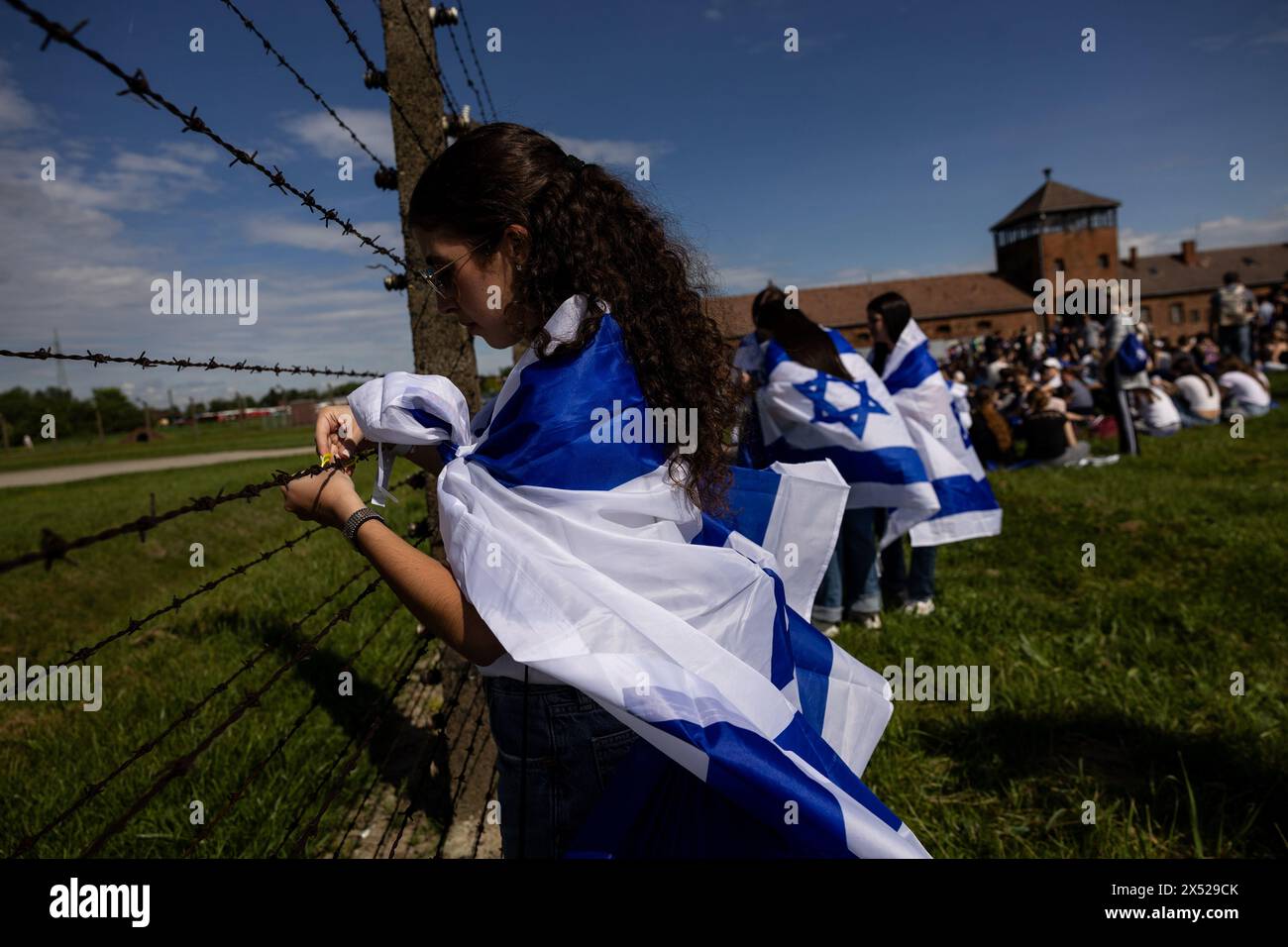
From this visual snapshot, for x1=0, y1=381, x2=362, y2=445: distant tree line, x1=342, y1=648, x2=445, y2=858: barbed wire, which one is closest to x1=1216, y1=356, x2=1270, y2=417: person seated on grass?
x1=342, y1=648, x2=445, y2=858: barbed wire

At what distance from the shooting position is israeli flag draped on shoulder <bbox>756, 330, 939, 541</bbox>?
465 centimetres

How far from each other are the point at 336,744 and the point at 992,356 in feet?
73.6

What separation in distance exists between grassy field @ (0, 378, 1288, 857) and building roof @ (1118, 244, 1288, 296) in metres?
73.0

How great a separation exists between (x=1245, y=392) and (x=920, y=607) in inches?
439

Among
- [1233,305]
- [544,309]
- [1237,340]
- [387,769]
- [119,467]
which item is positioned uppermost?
[1233,305]

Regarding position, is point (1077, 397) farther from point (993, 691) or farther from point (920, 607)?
point (993, 691)

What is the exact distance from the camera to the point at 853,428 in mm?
4660

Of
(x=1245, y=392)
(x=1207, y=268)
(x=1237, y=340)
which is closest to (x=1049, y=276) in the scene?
(x=1207, y=268)

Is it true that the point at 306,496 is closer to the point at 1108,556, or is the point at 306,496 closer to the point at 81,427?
the point at 1108,556

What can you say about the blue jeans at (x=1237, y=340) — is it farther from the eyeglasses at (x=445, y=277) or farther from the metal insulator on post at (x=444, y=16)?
the eyeglasses at (x=445, y=277)

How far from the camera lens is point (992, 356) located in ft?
74.2

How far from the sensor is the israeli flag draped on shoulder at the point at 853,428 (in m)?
4.65
